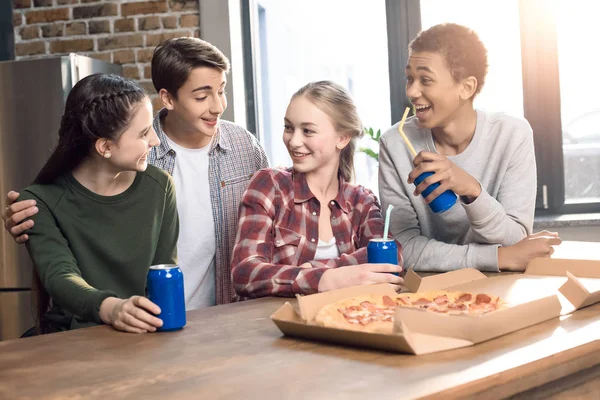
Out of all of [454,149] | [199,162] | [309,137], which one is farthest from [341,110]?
[199,162]

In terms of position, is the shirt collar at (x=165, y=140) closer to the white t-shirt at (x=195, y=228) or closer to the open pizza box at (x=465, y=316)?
the white t-shirt at (x=195, y=228)

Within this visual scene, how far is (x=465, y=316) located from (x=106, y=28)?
3.17m

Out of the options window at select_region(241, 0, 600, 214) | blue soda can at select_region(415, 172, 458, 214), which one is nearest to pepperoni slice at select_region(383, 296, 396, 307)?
blue soda can at select_region(415, 172, 458, 214)

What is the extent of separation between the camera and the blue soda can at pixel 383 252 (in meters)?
1.65

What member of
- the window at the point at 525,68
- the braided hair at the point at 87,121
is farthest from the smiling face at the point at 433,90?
the window at the point at 525,68

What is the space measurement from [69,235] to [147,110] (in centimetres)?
40

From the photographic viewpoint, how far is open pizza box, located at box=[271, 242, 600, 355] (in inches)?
45.7

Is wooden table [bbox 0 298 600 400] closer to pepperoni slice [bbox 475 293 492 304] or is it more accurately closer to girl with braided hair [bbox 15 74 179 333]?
pepperoni slice [bbox 475 293 492 304]

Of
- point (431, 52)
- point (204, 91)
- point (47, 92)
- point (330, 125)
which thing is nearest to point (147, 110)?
point (204, 91)

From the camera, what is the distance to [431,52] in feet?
7.09

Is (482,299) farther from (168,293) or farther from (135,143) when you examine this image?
(135,143)

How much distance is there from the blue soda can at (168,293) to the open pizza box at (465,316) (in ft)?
0.71

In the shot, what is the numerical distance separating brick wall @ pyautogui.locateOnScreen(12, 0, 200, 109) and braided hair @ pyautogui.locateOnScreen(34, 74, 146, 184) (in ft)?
5.93

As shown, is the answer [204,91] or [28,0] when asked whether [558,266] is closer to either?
[204,91]
